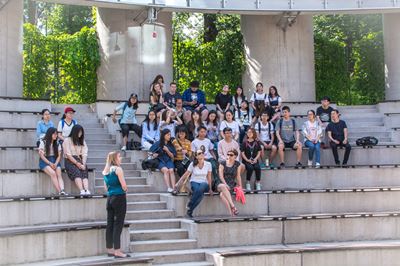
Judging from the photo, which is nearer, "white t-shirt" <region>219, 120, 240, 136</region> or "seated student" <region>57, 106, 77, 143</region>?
"seated student" <region>57, 106, 77, 143</region>

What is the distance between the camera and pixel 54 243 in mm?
12211

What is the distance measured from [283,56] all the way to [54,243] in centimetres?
1329

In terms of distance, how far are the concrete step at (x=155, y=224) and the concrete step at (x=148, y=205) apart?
2.01 ft

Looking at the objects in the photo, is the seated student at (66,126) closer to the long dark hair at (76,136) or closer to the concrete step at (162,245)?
the long dark hair at (76,136)

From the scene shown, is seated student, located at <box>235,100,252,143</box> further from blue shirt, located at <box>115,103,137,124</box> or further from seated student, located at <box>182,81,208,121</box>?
blue shirt, located at <box>115,103,137,124</box>

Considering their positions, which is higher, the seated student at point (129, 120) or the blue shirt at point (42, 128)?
the seated student at point (129, 120)

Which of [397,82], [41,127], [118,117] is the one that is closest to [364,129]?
[397,82]

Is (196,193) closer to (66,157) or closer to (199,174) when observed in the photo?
(199,174)

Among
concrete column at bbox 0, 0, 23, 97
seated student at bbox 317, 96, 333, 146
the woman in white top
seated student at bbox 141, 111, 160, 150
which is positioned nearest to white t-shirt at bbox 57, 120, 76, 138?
seated student at bbox 141, 111, 160, 150

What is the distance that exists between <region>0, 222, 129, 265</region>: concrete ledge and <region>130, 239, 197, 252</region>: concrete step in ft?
0.85

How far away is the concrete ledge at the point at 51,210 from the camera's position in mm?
13023

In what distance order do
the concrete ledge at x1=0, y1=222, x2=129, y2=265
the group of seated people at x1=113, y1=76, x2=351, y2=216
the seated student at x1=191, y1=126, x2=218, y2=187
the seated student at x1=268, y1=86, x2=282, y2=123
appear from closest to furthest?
the concrete ledge at x1=0, y1=222, x2=129, y2=265 → the group of seated people at x1=113, y1=76, x2=351, y2=216 → the seated student at x1=191, y1=126, x2=218, y2=187 → the seated student at x1=268, y1=86, x2=282, y2=123

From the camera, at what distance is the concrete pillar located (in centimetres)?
2230

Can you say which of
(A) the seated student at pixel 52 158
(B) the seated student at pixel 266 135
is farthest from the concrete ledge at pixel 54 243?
(B) the seated student at pixel 266 135
